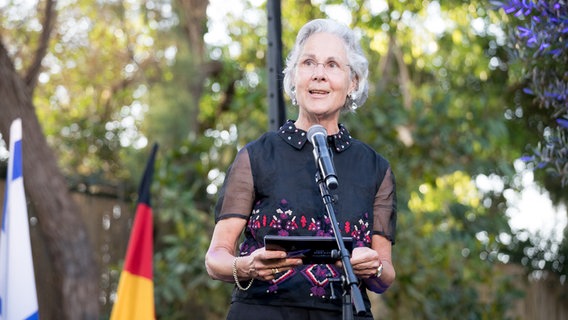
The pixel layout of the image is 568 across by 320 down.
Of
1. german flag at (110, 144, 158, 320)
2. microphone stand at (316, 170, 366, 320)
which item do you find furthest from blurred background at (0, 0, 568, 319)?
microphone stand at (316, 170, 366, 320)

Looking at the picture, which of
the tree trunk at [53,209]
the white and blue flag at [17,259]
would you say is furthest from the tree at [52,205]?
the white and blue flag at [17,259]

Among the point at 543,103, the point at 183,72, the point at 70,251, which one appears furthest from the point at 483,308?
the point at 543,103

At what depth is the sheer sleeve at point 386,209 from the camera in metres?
3.21

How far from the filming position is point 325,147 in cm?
292

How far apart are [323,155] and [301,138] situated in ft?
1.04

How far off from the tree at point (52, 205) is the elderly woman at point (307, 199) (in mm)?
5262

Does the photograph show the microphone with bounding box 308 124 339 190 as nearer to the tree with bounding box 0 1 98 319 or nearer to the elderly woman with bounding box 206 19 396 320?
the elderly woman with bounding box 206 19 396 320

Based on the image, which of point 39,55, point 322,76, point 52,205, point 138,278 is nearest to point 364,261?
point 322,76

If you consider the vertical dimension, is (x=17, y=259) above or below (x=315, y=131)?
below

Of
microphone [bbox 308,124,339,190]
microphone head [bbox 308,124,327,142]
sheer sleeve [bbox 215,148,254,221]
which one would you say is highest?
microphone head [bbox 308,124,327,142]

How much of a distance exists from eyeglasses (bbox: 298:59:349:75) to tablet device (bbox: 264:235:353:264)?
62cm

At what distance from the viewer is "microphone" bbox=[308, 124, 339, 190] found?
9.23 ft

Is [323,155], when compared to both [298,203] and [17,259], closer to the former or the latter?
[298,203]

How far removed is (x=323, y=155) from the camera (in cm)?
289
